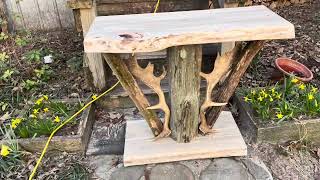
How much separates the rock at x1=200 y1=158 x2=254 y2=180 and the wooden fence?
308cm

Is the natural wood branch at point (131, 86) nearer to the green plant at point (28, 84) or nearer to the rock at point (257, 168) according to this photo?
the rock at point (257, 168)

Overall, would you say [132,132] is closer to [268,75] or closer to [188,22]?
[188,22]

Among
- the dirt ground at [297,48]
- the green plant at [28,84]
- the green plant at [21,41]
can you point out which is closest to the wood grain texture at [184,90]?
the dirt ground at [297,48]

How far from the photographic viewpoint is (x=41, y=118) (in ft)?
9.77

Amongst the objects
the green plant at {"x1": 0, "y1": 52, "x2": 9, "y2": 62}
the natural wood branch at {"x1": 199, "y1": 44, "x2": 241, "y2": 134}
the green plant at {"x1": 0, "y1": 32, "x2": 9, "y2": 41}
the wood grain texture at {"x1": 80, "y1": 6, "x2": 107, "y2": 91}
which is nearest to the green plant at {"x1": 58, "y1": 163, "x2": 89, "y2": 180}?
the wood grain texture at {"x1": 80, "y1": 6, "x2": 107, "y2": 91}

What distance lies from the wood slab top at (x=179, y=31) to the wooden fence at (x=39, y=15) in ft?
8.29

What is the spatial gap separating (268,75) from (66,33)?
2.72m

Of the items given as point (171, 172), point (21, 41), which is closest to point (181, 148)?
point (171, 172)

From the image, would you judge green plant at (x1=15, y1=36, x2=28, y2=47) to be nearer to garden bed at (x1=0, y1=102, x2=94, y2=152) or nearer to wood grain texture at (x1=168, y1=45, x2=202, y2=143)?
garden bed at (x1=0, y1=102, x2=94, y2=152)

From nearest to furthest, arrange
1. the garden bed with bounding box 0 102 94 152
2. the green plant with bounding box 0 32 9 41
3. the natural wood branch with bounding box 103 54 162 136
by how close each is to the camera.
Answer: the natural wood branch with bounding box 103 54 162 136
the garden bed with bounding box 0 102 94 152
the green plant with bounding box 0 32 9 41

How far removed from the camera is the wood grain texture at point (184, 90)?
2350mm

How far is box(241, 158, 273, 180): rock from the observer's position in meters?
2.62

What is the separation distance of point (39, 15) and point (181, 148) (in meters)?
3.09

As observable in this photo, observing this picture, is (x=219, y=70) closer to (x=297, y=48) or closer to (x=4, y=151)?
(x=4, y=151)
